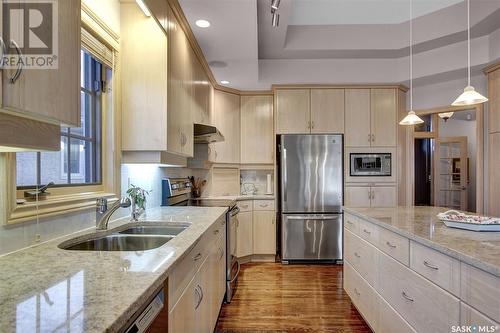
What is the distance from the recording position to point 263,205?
4133mm

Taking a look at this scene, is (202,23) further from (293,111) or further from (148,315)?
(148,315)

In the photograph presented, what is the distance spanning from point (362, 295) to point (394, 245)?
74 cm

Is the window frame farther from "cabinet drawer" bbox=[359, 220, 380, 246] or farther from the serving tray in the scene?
the serving tray

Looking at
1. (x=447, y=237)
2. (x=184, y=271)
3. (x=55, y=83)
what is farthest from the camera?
(x=447, y=237)

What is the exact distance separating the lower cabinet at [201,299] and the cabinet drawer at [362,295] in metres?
1.13

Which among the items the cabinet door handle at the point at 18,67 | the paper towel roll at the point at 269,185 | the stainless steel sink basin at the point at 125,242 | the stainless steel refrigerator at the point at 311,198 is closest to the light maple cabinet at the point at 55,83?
the cabinet door handle at the point at 18,67

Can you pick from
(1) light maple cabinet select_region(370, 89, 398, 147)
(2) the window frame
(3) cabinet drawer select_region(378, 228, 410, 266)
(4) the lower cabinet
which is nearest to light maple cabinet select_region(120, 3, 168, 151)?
(2) the window frame

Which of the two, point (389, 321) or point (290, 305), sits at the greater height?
point (389, 321)

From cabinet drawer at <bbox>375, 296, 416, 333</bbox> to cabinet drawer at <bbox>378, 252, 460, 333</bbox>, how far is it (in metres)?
0.03

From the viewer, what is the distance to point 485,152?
345cm

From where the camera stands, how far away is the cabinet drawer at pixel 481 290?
104 centimetres

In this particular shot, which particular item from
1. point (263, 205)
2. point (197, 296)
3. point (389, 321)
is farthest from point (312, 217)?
point (197, 296)

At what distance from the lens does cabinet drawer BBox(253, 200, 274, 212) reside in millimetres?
4125

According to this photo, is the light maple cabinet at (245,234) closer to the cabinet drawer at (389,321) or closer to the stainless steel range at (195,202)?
the stainless steel range at (195,202)
